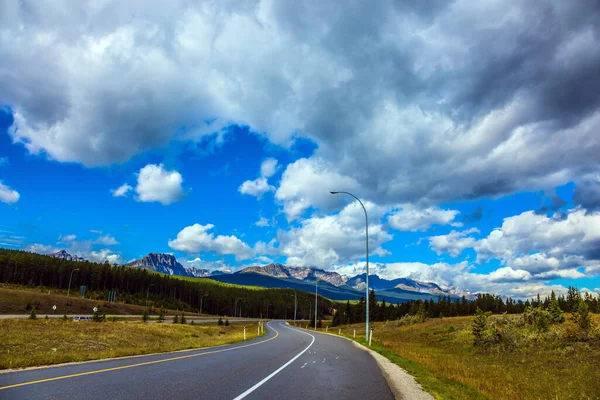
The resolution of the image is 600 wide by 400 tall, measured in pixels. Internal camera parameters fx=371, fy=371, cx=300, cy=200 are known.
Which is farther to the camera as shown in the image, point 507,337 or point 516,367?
point 507,337

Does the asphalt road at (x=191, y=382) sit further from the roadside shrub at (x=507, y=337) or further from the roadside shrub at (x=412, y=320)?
the roadside shrub at (x=412, y=320)

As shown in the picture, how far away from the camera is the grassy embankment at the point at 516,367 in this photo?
43.0 ft

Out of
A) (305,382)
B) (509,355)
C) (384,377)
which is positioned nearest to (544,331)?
(509,355)

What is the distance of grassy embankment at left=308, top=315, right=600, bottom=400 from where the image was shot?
1312 cm

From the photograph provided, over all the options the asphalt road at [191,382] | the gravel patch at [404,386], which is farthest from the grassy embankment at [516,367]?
the asphalt road at [191,382]

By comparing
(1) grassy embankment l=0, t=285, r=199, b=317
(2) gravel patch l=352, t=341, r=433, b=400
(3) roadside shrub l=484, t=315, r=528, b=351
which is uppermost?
(2) gravel patch l=352, t=341, r=433, b=400

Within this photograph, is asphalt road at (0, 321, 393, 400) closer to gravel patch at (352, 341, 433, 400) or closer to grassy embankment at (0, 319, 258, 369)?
gravel patch at (352, 341, 433, 400)

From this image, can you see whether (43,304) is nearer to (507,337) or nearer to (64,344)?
(64,344)

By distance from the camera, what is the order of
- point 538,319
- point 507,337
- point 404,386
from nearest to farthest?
1. point 404,386
2. point 507,337
3. point 538,319

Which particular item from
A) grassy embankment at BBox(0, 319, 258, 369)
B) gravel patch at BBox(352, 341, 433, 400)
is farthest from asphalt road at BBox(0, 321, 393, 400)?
grassy embankment at BBox(0, 319, 258, 369)

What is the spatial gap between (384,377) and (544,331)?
27.6 m

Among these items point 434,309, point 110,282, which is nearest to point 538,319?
point 434,309

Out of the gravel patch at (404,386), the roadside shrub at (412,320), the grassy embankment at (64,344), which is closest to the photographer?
the gravel patch at (404,386)

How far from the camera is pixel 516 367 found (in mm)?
23531
